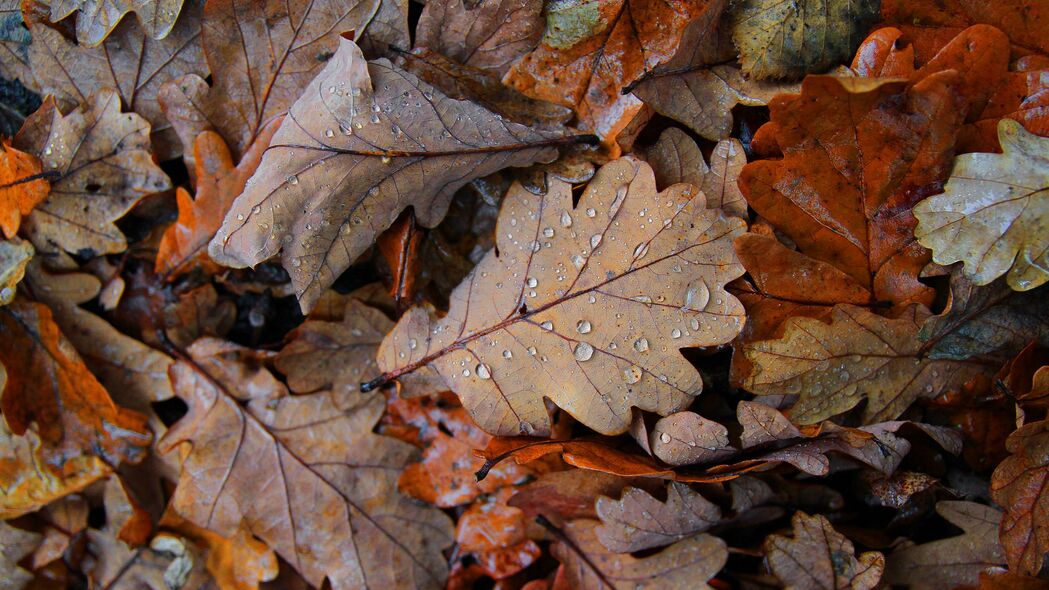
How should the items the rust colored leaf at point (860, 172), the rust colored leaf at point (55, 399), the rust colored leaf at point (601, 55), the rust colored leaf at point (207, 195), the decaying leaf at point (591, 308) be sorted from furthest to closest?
the rust colored leaf at point (55, 399)
the rust colored leaf at point (207, 195)
the rust colored leaf at point (601, 55)
the decaying leaf at point (591, 308)
the rust colored leaf at point (860, 172)

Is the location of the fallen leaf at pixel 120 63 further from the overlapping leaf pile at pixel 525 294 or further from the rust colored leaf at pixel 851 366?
the rust colored leaf at pixel 851 366

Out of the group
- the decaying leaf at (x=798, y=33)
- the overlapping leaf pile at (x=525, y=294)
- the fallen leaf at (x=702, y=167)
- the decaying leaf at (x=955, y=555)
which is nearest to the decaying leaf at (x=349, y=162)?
the overlapping leaf pile at (x=525, y=294)

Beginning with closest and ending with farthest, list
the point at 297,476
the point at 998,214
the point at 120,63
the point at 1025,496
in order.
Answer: the point at 998,214
the point at 1025,496
the point at 120,63
the point at 297,476

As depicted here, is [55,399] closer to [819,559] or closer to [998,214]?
[819,559]

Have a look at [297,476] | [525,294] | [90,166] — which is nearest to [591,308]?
[525,294]

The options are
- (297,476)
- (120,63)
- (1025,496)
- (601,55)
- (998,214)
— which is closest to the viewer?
(998,214)

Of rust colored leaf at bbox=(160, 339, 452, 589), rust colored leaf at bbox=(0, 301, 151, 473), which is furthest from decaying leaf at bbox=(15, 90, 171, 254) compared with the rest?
rust colored leaf at bbox=(160, 339, 452, 589)

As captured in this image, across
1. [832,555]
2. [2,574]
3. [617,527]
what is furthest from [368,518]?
[832,555]
